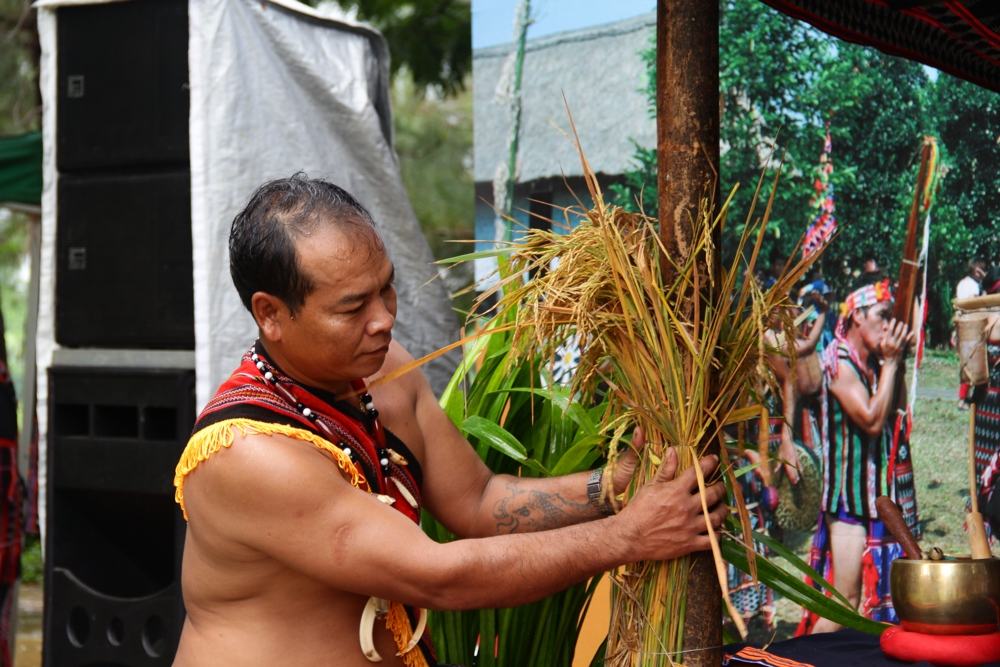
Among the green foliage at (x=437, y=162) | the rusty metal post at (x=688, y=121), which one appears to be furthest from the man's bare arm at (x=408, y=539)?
the green foliage at (x=437, y=162)

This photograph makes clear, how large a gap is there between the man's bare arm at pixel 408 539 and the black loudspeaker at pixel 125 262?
1971 mm

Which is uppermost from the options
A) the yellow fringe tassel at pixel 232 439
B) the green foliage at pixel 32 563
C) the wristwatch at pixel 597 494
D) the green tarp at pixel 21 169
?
the green tarp at pixel 21 169

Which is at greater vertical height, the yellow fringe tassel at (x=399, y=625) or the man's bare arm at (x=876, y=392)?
the man's bare arm at (x=876, y=392)

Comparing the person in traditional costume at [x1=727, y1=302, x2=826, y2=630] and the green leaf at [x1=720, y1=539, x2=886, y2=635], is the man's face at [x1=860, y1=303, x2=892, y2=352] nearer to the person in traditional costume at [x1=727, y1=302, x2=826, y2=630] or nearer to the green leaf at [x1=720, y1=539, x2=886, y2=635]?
the person in traditional costume at [x1=727, y1=302, x2=826, y2=630]

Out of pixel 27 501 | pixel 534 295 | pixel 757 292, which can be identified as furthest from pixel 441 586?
pixel 27 501

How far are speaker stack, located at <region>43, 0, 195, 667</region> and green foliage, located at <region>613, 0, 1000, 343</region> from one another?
5.12 ft

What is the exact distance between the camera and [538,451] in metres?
2.50

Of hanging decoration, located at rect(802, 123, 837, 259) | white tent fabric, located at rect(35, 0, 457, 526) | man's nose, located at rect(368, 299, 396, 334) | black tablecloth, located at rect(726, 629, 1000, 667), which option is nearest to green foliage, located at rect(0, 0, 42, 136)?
white tent fabric, located at rect(35, 0, 457, 526)

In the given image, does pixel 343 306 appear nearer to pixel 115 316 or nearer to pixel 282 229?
pixel 282 229

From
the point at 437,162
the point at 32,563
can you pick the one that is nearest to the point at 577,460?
the point at 32,563

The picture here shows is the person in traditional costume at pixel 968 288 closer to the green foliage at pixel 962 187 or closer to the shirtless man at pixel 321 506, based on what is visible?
the green foliage at pixel 962 187

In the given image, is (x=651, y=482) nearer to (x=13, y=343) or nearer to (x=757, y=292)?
(x=757, y=292)

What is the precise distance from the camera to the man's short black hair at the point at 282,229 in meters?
1.86

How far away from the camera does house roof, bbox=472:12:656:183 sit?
375 centimetres
